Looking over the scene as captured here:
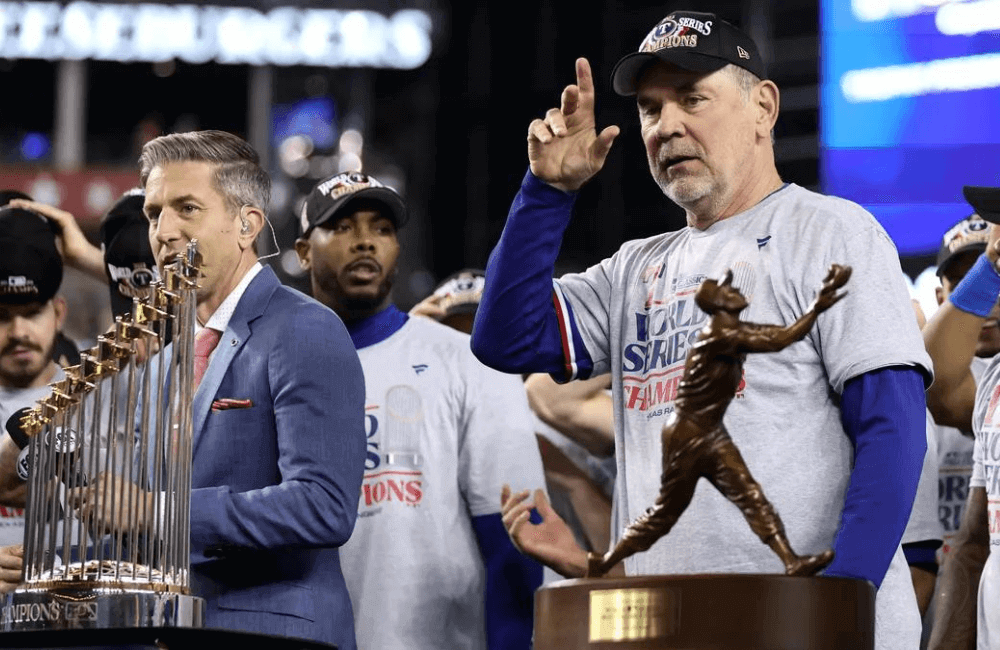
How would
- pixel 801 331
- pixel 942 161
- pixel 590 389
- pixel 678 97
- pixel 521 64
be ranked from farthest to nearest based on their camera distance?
pixel 521 64 → pixel 942 161 → pixel 590 389 → pixel 678 97 → pixel 801 331

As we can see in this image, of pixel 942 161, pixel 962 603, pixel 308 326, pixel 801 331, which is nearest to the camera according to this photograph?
pixel 801 331

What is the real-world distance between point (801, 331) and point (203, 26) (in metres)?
13.1

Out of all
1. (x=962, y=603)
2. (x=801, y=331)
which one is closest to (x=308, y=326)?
(x=801, y=331)

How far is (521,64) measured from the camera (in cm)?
1334

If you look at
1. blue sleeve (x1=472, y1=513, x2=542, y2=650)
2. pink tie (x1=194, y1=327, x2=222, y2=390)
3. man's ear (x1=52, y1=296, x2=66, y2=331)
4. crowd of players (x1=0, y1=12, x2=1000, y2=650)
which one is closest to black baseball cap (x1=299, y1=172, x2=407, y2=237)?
man's ear (x1=52, y1=296, x2=66, y2=331)

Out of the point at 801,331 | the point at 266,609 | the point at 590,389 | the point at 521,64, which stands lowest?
the point at 266,609

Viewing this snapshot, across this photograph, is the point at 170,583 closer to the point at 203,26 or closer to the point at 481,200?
the point at 481,200

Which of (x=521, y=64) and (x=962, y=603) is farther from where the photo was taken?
(x=521, y=64)

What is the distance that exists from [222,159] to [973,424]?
6.44 feet

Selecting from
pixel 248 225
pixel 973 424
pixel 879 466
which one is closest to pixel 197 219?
pixel 248 225

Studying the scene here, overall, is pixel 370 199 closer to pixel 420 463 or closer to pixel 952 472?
pixel 420 463

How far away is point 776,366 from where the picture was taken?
112 inches

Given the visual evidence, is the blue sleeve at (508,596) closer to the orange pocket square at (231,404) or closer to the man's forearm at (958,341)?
the man's forearm at (958,341)

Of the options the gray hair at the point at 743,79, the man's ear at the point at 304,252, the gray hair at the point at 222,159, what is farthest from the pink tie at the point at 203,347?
the man's ear at the point at 304,252
